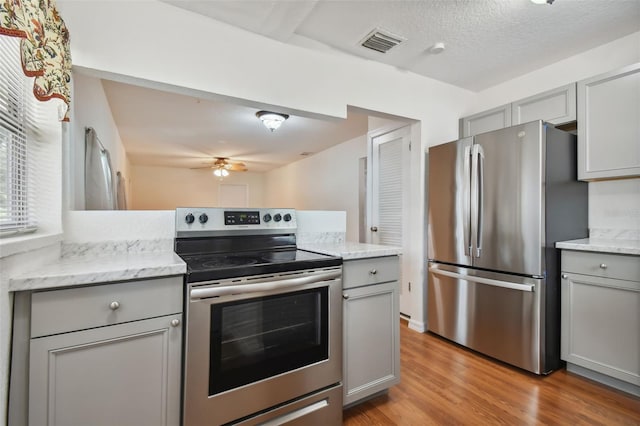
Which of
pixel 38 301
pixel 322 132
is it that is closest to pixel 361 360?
pixel 38 301

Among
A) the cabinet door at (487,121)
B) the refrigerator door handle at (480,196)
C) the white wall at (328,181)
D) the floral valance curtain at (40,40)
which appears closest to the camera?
the floral valance curtain at (40,40)

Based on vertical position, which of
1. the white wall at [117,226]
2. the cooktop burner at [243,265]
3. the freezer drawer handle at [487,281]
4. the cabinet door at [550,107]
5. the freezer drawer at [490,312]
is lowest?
the freezer drawer at [490,312]

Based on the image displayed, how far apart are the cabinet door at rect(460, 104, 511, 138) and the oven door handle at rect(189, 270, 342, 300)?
7.44ft

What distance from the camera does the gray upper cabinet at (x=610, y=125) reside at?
6.57 ft

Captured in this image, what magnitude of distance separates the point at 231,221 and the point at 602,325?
2481mm

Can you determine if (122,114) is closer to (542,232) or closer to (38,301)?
(38,301)

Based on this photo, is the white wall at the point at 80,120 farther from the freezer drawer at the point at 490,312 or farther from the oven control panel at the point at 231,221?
the freezer drawer at the point at 490,312

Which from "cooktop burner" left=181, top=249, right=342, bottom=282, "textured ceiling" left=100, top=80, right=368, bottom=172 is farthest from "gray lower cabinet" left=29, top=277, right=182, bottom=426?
"textured ceiling" left=100, top=80, right=368, bottom=172

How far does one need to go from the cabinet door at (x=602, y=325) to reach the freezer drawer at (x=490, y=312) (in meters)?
0.21

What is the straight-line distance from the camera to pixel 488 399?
1.83 m

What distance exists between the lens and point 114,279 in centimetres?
112

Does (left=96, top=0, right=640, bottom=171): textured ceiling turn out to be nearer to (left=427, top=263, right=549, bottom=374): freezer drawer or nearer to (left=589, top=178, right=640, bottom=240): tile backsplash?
(left=589, top=178, right=640, bottom=240): tile backsplash

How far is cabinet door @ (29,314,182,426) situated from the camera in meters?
1.03

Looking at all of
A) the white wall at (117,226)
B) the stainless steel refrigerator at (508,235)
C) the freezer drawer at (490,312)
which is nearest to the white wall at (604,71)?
the stainless steel refrigerator at (508,235)
